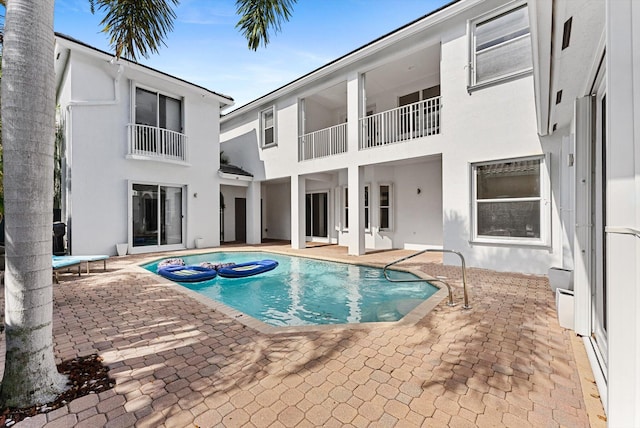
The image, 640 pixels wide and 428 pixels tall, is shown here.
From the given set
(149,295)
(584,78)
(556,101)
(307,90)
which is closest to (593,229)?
(584,78)

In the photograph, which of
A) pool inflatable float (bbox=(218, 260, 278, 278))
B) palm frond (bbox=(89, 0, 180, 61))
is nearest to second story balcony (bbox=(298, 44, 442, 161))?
pool inflatable float (bbox=(218, 260, 278, 278))

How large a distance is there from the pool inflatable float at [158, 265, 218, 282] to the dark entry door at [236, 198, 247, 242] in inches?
367

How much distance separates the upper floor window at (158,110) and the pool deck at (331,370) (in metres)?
9.66

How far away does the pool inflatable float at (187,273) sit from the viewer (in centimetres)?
801

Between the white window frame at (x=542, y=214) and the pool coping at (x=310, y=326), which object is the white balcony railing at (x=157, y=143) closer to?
the pool coping at (x=310, y=326)

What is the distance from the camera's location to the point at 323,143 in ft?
44.8

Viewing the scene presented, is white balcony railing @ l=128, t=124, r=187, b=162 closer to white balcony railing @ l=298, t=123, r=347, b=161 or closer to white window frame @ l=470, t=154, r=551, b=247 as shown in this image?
white balcony railing @ l=298, t=123, r=347, b=161

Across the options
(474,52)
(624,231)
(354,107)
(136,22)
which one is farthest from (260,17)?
(624,231)

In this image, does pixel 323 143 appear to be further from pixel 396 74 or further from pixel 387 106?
pixel 396 74

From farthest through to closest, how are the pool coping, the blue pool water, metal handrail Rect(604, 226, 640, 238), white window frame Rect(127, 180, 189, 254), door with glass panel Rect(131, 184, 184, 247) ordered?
door with glass panel Rect(131, 184, 184, 247)
white window frame Rect(127, 180, 189, 254)
the blue pool water
the pool coping
metal handrail Rect(604, 226, 640, 238)

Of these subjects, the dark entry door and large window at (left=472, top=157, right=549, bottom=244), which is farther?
the dark entry door

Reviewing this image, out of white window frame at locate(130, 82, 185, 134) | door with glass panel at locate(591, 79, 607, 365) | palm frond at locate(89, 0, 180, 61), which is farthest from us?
Answer: white window frame at locate(130, 82, 185, 134)

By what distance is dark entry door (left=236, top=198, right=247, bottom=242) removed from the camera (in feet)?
59.3

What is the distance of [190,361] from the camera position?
343 centimetres
